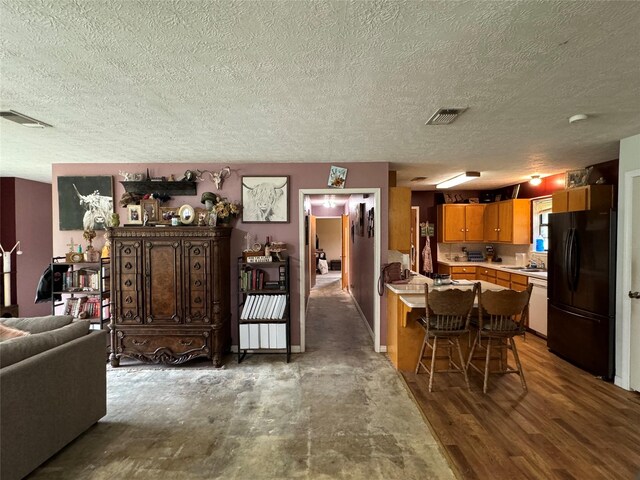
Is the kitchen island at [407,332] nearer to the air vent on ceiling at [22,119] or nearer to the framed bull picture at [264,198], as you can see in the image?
the framed bull picture at [264,198]

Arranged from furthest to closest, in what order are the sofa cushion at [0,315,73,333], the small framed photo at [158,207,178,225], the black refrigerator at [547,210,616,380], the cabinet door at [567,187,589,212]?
the small framed photo at [158,207,178,225], the cabinet door at [567,187,589,212], the black refrigerator at [547,210,616,380], the sofa cushion at [0,315,73,333]

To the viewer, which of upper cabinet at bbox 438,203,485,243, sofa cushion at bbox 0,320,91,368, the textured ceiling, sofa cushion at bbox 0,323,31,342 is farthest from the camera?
upper cabinet at bbox 438,203,485,243

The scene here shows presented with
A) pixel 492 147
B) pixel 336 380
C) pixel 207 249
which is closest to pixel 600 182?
pixel 492 147

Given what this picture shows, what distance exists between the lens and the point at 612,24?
1.37 meters

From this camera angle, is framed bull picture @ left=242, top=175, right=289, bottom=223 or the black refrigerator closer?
the black refrigerator

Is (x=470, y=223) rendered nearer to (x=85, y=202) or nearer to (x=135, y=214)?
(x=135, y=214)

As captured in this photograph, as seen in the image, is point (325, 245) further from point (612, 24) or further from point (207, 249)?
point (612, 24)

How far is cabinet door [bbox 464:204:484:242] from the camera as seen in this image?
6.28m

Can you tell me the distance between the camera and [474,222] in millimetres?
6285

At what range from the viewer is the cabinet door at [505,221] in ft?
18.1

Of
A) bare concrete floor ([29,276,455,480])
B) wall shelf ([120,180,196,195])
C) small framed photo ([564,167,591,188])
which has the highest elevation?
small framed photo ([564,167,591,188])

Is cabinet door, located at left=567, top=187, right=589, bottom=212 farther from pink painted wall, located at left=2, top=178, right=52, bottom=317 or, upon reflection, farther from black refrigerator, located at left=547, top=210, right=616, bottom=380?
pink painted wall, located at left=2, top=178, right=52, bottom=317

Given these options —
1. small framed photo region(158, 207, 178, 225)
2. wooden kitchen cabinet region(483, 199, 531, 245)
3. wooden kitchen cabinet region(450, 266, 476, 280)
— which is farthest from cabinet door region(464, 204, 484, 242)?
small framed photo region(158, 207, 178, 225)

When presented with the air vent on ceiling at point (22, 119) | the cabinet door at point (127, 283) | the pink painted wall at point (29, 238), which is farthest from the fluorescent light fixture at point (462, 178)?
the pink painted wall at point (29, 238)
